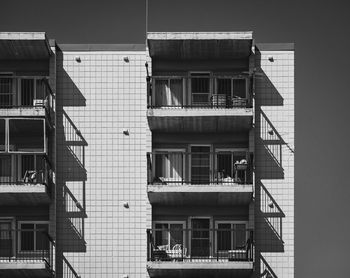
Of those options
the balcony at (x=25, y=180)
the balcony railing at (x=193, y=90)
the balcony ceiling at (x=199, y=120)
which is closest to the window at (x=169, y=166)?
the balcony ceiling at (x=199, y=120)

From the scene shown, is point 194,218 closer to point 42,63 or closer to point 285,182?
point 285,182

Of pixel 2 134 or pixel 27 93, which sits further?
pixel 27 93

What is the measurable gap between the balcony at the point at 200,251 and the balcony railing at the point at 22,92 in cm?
630

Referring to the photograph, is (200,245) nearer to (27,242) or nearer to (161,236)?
(161,236)

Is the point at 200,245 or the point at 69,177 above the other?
the point at 69,177

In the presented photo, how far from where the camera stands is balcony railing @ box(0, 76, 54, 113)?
37.6 meters

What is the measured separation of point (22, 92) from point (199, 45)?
660cm

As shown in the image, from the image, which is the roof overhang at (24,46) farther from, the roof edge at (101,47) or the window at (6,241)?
the window at (6,241)

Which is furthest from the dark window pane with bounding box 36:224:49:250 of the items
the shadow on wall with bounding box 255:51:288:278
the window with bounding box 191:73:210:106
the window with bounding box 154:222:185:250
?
the shadow on wall with bounding box 255:51:288:278

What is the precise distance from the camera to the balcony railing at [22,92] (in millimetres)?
37625

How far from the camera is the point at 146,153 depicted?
37219 mm

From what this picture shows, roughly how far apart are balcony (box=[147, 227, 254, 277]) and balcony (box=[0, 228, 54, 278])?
11.7ft

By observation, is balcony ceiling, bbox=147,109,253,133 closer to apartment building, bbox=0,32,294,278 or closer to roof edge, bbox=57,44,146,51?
apartment building, bbox=0,32,294,278

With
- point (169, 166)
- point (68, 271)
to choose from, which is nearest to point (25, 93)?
point (169, 166)
